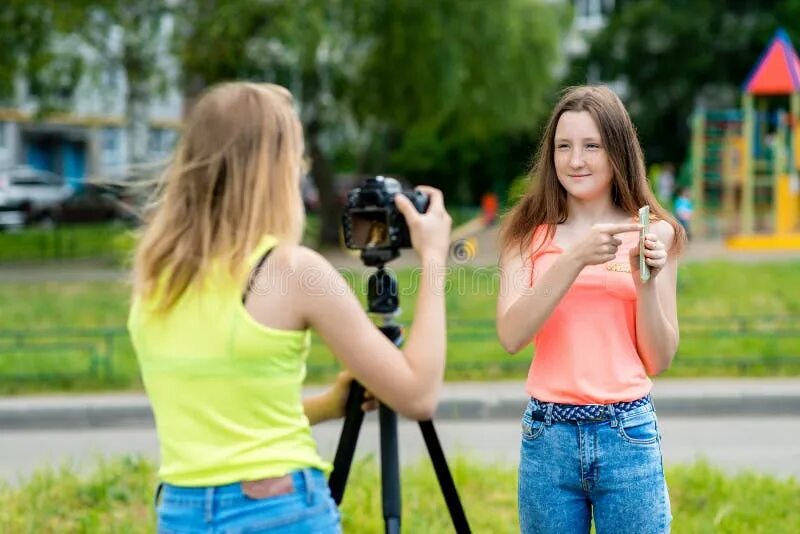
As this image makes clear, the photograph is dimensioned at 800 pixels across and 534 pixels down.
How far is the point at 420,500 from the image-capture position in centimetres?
473

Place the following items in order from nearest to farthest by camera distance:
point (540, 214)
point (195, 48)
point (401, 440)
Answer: point (540, 214) → point (401, 440) → point (195, 48)

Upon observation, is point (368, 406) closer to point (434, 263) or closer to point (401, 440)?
point (434, 263)

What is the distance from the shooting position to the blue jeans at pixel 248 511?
207 cm

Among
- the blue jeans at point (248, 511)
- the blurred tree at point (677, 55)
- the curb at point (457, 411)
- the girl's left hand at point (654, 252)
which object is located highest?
the blurred tree at point (677, 55)

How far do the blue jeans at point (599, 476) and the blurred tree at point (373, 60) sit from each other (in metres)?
13.7

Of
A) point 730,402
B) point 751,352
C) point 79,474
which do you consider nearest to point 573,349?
point 79,474

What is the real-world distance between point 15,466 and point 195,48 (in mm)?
11079

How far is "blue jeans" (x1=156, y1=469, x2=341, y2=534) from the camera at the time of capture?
6.78 ft

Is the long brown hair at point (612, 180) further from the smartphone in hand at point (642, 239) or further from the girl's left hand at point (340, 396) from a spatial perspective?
the girl's left hand at point (340, 396)

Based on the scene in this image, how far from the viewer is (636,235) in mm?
2717

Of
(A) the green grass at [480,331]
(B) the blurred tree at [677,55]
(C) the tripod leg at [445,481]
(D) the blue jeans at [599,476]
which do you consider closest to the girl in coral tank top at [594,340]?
(D) the blue jeans at [599,476]

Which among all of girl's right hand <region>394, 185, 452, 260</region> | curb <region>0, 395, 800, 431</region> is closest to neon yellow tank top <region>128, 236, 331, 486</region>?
girl's right hand <region>394, 185, 452, 260</region>

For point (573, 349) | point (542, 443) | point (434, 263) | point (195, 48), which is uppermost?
point (195, 48)

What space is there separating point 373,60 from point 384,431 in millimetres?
16773
